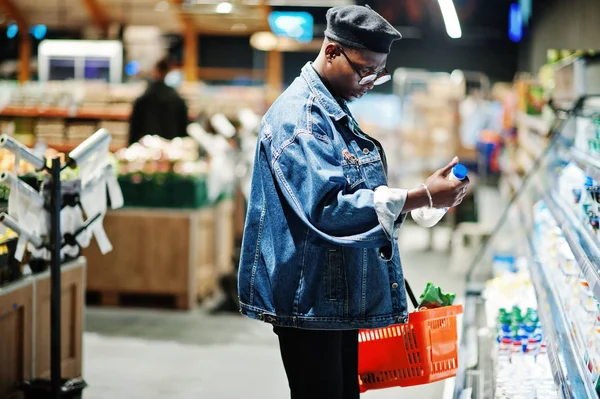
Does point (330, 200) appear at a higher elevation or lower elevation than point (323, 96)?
lower

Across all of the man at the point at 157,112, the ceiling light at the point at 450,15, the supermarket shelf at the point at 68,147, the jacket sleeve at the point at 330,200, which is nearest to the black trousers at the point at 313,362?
the jacket sleeve at the point at 330,200

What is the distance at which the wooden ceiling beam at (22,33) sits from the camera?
458 inches

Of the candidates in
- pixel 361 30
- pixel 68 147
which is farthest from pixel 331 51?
pixel 68 147

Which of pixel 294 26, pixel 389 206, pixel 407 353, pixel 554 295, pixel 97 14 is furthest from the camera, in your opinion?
pixel 294 26

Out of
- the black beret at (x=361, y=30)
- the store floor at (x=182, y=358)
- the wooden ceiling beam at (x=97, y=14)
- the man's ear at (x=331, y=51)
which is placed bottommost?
the store floor at (x=182, y=358)

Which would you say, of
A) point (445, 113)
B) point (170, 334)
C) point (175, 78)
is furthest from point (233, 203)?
point (175, 78)

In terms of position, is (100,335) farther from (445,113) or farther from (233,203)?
(445,113)

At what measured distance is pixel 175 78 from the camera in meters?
17.5

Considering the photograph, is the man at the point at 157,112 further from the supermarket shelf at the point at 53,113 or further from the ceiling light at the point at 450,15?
the ceiling light at the point at 450,15

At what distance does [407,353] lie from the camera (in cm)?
276

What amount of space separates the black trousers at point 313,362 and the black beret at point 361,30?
87 centimetres

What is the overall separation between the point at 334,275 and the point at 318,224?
0.57ft

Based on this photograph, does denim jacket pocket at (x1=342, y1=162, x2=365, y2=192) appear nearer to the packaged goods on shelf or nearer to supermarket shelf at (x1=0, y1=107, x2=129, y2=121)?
the packaged goods on shelf

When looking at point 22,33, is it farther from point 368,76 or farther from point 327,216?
point 327,216
